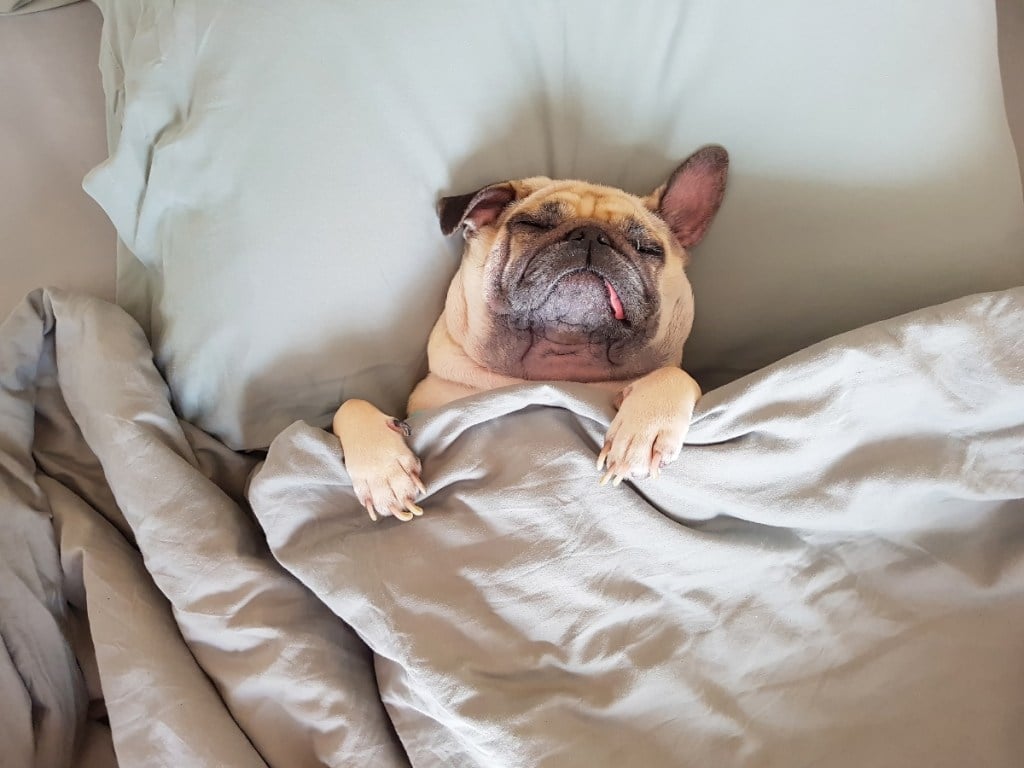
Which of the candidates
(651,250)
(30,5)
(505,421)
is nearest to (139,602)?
(505,421)

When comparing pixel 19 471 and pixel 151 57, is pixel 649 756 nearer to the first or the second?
pixel 19 471

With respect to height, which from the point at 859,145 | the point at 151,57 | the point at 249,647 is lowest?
the point at 249,647

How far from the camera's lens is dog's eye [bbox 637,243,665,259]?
1554 mm

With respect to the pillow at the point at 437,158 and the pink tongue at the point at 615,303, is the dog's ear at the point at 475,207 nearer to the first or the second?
the pillow at the point at 437,158

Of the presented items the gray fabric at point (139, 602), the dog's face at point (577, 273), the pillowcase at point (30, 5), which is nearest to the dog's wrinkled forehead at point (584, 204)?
the dog's face at point (577, 273)

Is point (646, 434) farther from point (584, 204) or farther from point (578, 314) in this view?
point (584, 204)

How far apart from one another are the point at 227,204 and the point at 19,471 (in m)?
0.63

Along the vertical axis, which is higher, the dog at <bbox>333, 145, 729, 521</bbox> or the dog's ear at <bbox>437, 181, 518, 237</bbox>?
the dog's ear at <bbox>437, 181, 518, 237</bbox>

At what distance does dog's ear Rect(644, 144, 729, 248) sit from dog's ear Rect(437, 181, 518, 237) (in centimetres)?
30

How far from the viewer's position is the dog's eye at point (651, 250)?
1554mm

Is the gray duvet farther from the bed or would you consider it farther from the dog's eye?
the dog's eye

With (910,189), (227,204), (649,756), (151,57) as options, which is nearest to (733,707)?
(649,756)

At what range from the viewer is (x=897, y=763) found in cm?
119

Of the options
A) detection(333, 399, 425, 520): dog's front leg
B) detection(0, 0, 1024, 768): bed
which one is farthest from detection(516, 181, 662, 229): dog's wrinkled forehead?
detection(333, 399, 425, 520): dog's front leg
